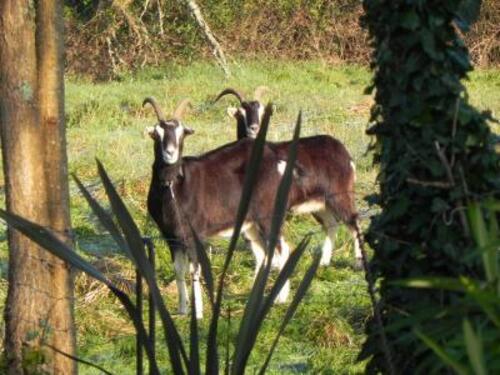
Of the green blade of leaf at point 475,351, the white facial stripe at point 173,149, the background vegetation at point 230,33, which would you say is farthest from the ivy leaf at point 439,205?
the background vegetation at point 230,33

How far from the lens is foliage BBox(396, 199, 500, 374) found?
2.81 m

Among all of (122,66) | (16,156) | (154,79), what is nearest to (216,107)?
(154,79)

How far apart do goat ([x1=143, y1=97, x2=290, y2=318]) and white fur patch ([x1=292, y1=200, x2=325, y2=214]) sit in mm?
406

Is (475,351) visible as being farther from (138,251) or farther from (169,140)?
(169,140)

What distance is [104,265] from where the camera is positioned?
10.7 metres

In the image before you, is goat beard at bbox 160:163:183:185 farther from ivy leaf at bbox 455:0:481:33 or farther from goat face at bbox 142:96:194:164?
ivy leaf at bbox 455:0:481:33

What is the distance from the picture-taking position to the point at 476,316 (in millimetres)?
3344

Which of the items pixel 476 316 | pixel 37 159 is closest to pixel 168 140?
pixel 37 159

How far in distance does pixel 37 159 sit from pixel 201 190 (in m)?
4.89

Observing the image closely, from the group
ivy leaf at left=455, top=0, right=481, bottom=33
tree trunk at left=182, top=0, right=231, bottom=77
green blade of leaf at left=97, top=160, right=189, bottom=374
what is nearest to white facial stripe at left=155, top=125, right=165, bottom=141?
green blade of leaf at left=97, top=160, right=189, bottom=374

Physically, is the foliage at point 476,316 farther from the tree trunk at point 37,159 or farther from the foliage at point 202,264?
the tree trunk at point 37,159

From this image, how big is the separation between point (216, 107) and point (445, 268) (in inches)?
611

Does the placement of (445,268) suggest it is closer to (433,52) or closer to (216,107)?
(433,52)

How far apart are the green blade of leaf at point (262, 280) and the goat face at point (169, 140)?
637 cm
